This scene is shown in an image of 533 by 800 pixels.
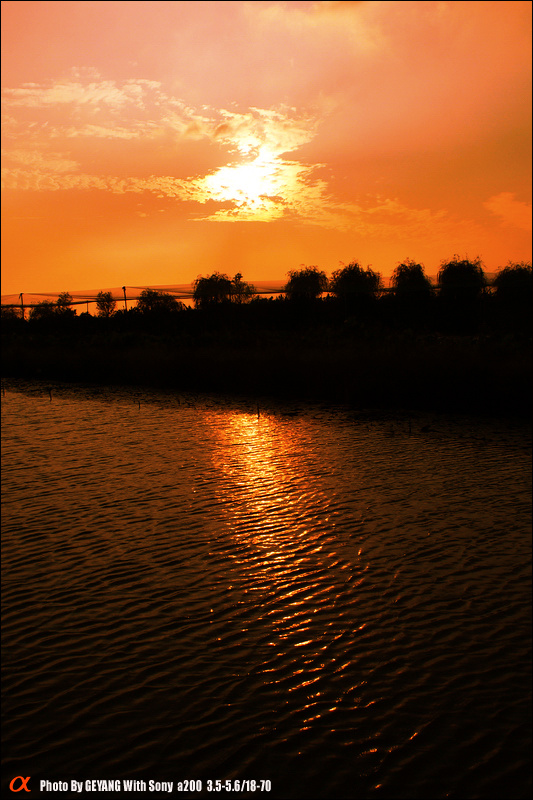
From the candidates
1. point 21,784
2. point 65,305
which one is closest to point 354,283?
point 65,305

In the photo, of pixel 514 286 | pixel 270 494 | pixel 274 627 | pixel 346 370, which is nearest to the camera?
pixel 274 627

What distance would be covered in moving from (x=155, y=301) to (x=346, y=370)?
29.9m

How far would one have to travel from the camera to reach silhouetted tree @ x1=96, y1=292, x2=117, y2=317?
48.3 metres

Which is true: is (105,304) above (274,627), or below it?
above

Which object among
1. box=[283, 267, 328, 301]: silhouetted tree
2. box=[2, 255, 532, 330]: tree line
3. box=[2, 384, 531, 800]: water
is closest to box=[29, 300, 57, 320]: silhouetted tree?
box=[2, 255, 532, 330]: tree line

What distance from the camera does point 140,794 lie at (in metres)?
3.48

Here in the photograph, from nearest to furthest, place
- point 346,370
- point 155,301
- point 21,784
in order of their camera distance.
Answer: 1. point 21,784
2. point 346,370
3. point 155,301

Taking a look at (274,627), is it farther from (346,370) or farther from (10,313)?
(10,313)

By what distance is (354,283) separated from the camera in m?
41.5

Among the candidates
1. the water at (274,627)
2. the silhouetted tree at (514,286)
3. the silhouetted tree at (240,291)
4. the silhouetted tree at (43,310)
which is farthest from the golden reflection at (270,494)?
the silhouetted tree at (43,310)

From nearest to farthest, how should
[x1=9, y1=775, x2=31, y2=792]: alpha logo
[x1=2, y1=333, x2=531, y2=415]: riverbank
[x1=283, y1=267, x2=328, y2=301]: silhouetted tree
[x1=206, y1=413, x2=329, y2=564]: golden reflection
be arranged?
[x1=9, y1=775, x2=31, y2=792]: alpha logo, [x1=206, y1=413, x2=329, y2=564]: golden reflection, [x1=2, y1=333, x2=531, y2=415]: riverbank, [x1=283, y1=267, x2=328, y2=301]: silhouetted tree

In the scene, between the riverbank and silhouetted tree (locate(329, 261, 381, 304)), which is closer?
the riverbank

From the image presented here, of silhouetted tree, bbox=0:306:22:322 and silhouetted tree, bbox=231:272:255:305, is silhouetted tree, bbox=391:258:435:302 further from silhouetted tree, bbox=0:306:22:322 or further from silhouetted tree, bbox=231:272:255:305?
silhouetted tree, bbox=0:306:22:322

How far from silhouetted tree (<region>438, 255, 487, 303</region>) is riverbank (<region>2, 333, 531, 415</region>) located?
10.7 metres
